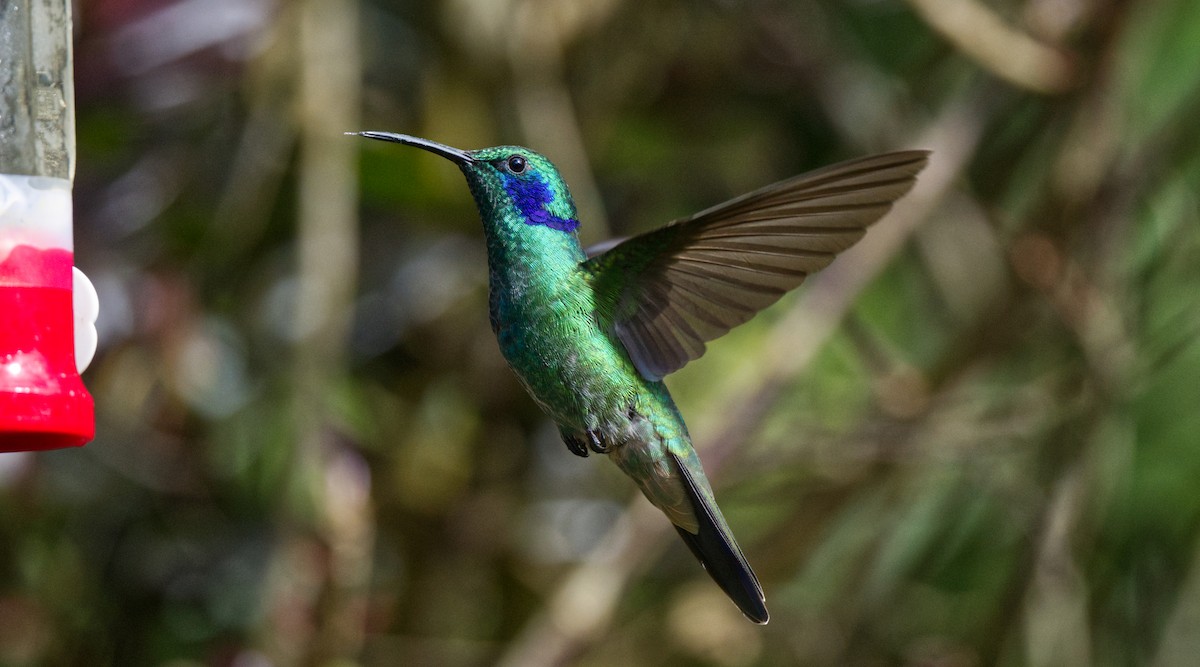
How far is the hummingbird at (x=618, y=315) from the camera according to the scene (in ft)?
7.45

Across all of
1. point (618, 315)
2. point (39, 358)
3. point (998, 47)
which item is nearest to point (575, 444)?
point (618, 315)

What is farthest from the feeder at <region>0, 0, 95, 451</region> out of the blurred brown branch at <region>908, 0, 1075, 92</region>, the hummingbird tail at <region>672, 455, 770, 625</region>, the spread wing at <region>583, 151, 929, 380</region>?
the blurred brown branch at <region>908, 0, 1075, 92</region>

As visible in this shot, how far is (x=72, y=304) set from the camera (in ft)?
6.35

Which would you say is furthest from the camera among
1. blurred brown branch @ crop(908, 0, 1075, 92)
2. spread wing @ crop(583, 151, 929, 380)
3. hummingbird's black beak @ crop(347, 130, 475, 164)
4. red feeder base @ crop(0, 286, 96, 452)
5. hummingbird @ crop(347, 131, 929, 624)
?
blurred brown branch @ crop(908, 0, 1075, 92)

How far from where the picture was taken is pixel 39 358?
181 cm

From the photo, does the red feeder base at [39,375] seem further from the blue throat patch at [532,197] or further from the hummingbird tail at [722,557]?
the hummingbird tail at [722,557]

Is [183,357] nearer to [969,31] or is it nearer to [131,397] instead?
[131,397]

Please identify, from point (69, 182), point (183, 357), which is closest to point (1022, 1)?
point (183, 357)

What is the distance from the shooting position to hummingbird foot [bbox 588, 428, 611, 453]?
2.42m

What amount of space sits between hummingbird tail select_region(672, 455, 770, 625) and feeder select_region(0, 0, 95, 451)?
102cm

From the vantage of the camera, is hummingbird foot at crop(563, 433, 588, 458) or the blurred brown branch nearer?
hummingbird foot at crop(563, 433, 588, 458)

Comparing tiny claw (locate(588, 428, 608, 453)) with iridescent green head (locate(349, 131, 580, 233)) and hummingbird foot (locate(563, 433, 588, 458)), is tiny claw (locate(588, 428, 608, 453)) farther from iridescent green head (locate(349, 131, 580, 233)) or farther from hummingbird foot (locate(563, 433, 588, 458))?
iridescent green head (locate(349, 131, 580, 233))

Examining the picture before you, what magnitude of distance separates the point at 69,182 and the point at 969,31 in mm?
2191

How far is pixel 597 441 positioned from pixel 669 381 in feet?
7.22
